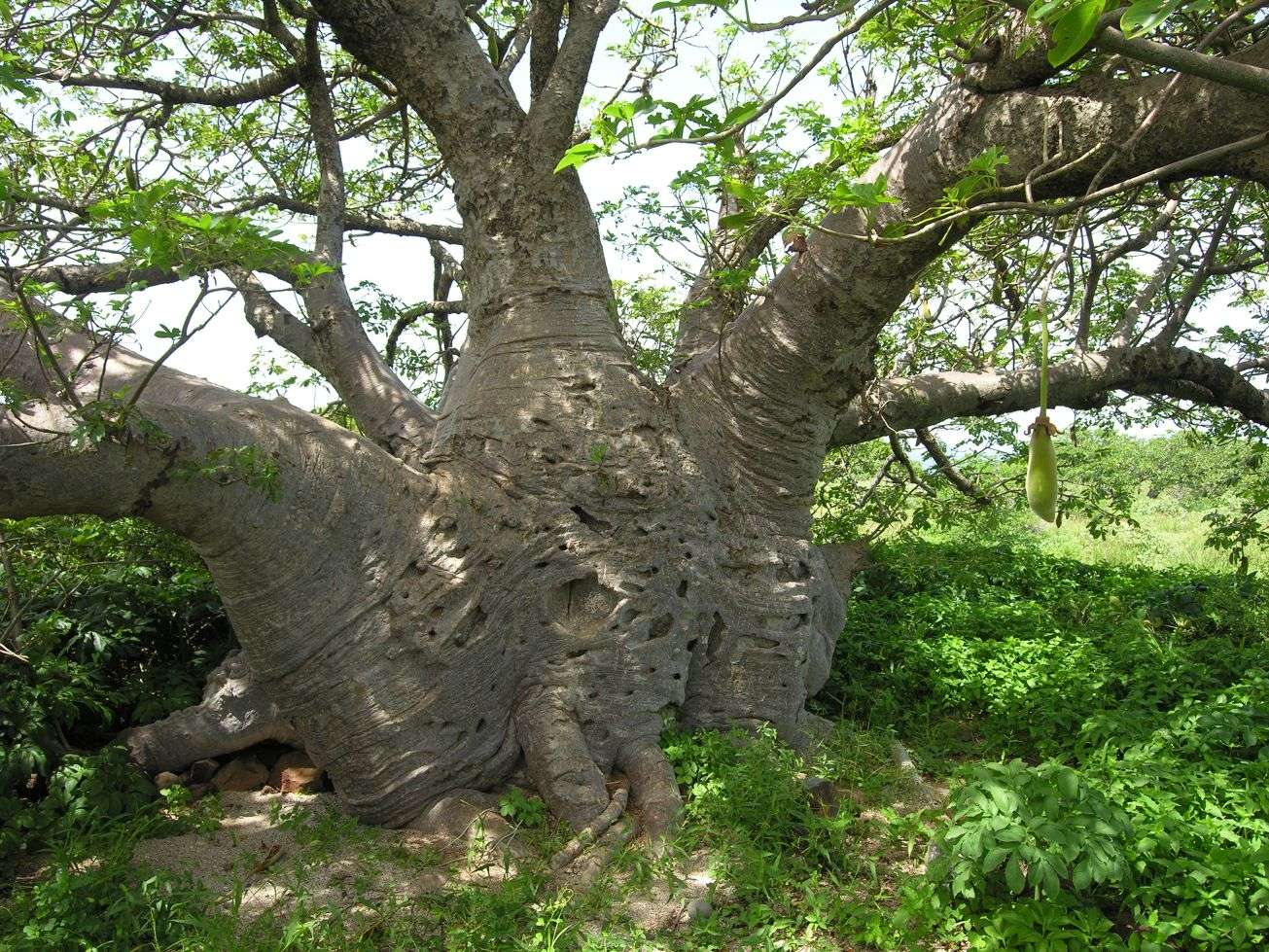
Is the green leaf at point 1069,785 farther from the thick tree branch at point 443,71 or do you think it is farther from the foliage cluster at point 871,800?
the thick tree branch at point 443,71

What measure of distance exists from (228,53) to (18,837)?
5858 millimetres

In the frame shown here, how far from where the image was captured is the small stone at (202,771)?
15.6ft

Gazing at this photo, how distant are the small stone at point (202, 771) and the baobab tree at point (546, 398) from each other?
0.55 feet

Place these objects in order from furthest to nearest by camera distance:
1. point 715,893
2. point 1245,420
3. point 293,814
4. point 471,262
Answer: point 1245,420 → point 471,262 → point 293,814 → point 715,893

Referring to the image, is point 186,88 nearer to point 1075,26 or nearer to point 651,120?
point 651,120

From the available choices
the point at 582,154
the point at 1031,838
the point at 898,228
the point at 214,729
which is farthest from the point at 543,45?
the point at 1031,838

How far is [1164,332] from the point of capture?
21.5ft

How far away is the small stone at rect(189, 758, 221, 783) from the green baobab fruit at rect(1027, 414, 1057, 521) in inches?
171

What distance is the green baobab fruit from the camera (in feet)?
6.21

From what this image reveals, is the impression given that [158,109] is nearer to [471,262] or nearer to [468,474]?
[471,262]

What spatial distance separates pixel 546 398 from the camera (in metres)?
4.67

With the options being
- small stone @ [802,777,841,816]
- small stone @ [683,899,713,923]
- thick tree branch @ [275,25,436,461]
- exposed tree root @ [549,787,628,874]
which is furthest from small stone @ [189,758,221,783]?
small stone @ [802,777,841,816]

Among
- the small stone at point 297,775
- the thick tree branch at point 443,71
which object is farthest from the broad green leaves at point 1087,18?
the small stone at point 297,775

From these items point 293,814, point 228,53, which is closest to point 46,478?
point 293,814
